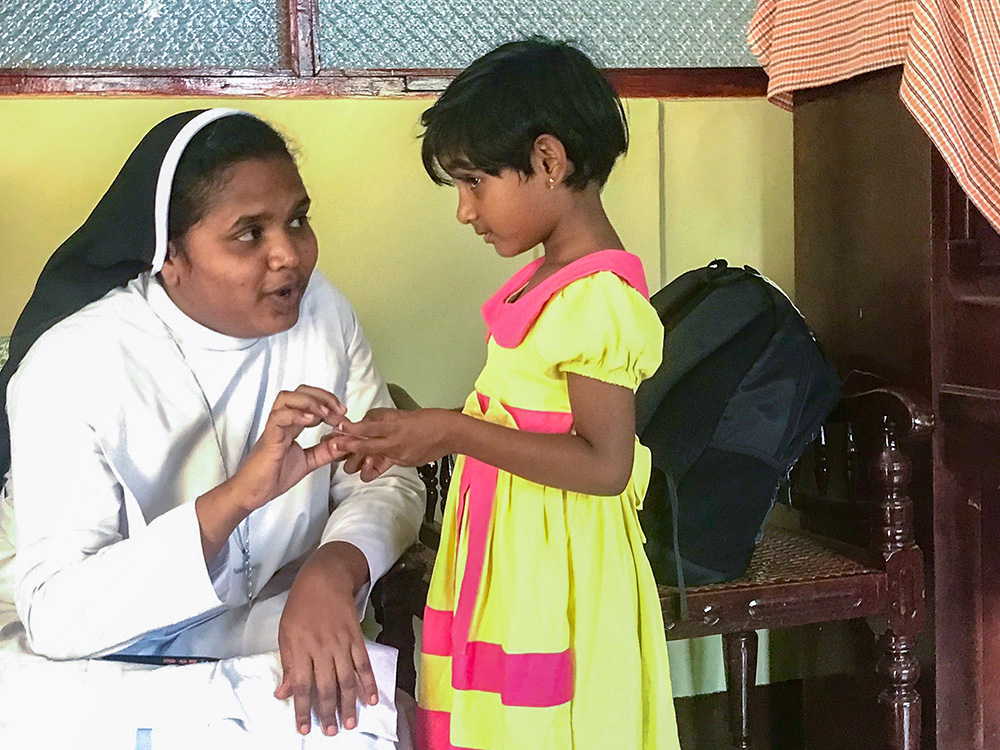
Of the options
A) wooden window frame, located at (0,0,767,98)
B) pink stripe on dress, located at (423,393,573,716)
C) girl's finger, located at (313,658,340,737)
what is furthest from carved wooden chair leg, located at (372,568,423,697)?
wooden window frame, located at (0,0,767,98)

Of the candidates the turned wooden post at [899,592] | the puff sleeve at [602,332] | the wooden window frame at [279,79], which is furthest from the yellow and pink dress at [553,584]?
the wooden window frame at [279,79]

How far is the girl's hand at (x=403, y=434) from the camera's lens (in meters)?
1.34

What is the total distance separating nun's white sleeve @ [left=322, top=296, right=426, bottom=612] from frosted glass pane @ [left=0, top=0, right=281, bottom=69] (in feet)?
2.42

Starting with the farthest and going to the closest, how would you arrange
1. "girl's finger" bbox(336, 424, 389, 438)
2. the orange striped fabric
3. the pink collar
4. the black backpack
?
the black backpack → the orange striped fabric → the pink collar → "girl's finger" bbox(336, 424, 389, 438)

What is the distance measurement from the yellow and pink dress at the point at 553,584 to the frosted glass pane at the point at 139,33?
107 centimetres

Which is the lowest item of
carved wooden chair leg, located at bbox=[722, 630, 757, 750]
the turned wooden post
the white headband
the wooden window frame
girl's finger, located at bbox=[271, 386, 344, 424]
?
carved wooden chair leg, located at bbox=[722, 630, 757, 750]

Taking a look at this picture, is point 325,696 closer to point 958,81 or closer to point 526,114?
point 526,114

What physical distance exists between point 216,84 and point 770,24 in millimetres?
1117

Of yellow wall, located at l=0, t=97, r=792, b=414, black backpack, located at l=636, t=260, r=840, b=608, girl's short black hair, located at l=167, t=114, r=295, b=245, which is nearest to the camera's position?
girl's short black hair, located at l=167, t=114, r=295, b=245

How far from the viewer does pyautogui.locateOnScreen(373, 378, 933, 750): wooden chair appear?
1831 mm

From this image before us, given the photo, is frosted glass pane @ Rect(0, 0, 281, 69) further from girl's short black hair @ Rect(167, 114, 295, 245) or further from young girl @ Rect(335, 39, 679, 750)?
young girl @ Rect(335, 39, 679, 750)

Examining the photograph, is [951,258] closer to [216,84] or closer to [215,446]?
[215,446]

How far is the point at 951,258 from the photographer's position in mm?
1938

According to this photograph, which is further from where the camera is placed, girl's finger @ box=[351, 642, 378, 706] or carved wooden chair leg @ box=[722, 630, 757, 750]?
carved wooden chair leg @ box=[722, 630, 757, 750]
